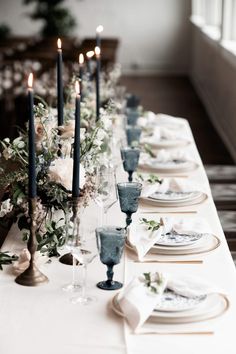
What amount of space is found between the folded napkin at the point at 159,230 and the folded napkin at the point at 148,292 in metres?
0.33

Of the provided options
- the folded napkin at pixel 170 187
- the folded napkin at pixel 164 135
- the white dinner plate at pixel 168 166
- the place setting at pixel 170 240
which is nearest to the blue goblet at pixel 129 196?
the place setting at pixel 170 240

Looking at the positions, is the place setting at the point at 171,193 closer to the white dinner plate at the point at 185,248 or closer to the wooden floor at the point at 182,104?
the white dinner plate at the point at 185,248

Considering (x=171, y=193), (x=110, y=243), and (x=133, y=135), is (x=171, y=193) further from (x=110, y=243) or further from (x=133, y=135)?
(x=110, y=243)

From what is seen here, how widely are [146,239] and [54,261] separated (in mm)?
298

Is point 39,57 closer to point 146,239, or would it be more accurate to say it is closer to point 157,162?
point 157,162

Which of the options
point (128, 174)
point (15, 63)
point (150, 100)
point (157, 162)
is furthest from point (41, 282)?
point (150, 100)

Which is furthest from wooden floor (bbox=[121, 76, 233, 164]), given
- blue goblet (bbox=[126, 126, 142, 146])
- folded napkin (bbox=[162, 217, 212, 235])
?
folded napkin (bbox=[162, 217, 212, 235])


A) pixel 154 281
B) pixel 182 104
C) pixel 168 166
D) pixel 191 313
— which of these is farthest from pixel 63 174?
pixel 182 104

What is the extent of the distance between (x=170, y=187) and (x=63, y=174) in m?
0.87

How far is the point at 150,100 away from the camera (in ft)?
36.8

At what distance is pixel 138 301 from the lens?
1866 mm

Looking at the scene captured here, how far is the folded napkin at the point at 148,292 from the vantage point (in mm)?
1839

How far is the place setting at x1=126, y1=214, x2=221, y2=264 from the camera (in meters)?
2.35

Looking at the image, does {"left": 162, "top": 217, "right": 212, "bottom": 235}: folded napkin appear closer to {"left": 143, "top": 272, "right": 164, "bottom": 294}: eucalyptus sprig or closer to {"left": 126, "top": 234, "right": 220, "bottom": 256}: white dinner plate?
{"left": 126, "top": 234, "right": 220, "bottom": 256}: white dinner plate
